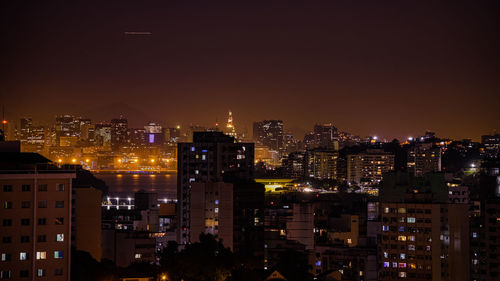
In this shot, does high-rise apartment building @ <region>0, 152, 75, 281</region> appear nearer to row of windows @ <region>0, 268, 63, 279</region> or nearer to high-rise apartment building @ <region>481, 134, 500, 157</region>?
row of windows @ <region>0, 268, 63, 279</region>

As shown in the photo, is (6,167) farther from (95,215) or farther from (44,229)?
(95,215)

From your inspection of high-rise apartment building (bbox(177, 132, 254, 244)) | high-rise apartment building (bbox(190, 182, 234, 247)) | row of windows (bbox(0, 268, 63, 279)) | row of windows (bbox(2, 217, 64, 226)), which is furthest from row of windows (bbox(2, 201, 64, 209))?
high-rise apartment building (bbox(177, 132, 254, 244))

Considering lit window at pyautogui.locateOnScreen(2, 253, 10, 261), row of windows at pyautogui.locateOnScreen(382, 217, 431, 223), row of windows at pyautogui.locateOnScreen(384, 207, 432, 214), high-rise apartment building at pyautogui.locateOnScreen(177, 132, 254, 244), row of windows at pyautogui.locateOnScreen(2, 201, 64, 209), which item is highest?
high-rise apartment building at pyautogui.locateOnScreen(177, 132, 254, 244)

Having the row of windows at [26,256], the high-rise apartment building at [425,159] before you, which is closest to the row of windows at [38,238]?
the row of windows at [26,256]

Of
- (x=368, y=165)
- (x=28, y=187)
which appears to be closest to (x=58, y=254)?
(x=28, y=187)

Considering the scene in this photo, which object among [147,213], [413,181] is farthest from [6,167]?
[147,213]

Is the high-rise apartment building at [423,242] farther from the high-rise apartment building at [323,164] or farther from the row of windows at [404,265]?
the high-rise apartment building at [323,164]
